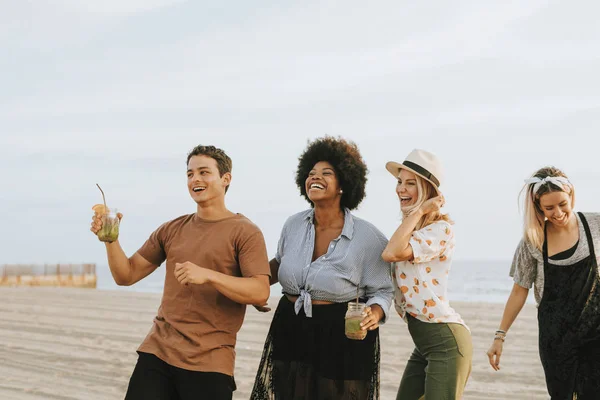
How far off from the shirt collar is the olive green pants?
22.3 inches

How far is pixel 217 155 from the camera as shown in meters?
3.86

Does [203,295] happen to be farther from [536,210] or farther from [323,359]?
[536,210]

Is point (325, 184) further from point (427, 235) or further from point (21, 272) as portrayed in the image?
point (21, 272)

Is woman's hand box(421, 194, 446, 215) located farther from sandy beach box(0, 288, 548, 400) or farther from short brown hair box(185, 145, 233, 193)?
sandy beach box(0, 288, 548, 400)

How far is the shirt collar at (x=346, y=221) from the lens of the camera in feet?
13.3

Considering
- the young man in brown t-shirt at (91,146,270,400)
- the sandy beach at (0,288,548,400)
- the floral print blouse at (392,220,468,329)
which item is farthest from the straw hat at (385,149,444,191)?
the sandy beach at (0,288,548,400)

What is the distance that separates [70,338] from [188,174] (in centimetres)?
761

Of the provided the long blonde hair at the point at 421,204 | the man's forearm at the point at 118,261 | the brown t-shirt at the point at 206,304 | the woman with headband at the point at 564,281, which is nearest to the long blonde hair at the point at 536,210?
the woman with headband at the point at 564,281

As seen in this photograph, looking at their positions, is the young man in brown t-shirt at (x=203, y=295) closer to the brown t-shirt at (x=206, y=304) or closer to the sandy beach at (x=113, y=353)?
the brown t-shirt at (x=206, y=304)

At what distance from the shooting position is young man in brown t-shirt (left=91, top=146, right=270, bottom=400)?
3.56m

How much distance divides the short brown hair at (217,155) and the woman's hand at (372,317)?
980mm

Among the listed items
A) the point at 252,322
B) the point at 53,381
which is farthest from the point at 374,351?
the point at 252,322

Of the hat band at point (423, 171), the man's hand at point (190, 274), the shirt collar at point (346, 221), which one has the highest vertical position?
the hat band at point (423, 171)

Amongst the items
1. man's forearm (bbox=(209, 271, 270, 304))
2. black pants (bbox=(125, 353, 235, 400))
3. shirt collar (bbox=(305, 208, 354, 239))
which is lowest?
black pants (bbox=(125, 353, 235, 400))
